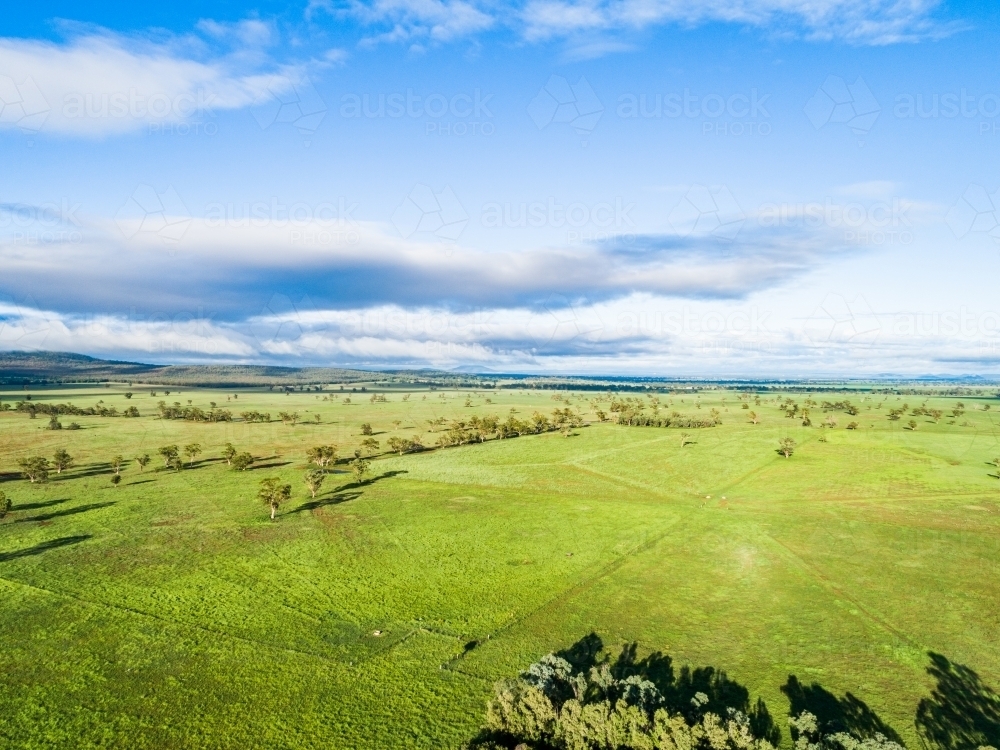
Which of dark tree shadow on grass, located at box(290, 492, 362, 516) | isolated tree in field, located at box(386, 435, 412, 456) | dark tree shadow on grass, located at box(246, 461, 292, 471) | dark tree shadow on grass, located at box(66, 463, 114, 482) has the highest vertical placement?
isolated tree in field, located at box(386, 435, 412, 456)

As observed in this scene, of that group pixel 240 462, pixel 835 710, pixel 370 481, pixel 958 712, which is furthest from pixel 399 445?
pixel 958 712

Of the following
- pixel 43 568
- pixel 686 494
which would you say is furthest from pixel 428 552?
pixel 686 494

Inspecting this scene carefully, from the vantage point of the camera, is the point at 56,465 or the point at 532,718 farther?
the point at 56,465

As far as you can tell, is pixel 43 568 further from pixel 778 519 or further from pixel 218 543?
pixel 778 519

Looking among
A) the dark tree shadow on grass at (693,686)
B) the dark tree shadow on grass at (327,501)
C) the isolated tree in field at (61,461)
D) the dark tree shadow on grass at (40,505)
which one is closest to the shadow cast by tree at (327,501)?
the dark tree shadow on grass at (327,501)

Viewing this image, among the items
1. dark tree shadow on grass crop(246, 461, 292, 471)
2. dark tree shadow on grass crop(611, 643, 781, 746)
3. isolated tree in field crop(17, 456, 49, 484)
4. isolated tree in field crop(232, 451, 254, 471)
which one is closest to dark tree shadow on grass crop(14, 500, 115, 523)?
isolated tree in field crop(17, 456, 49, 484)

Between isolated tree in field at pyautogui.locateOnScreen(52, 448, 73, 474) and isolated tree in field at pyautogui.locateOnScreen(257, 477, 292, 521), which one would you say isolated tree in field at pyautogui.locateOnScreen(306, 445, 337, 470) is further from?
isolated tree in field at pyautogui.locateOnScreen(52, 448, 73, 474)

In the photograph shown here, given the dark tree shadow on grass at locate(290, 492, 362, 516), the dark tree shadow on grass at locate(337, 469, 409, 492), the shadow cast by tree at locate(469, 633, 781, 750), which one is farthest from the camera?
the dark tree shadow on grass at locate(337, 469, 409, 492)
